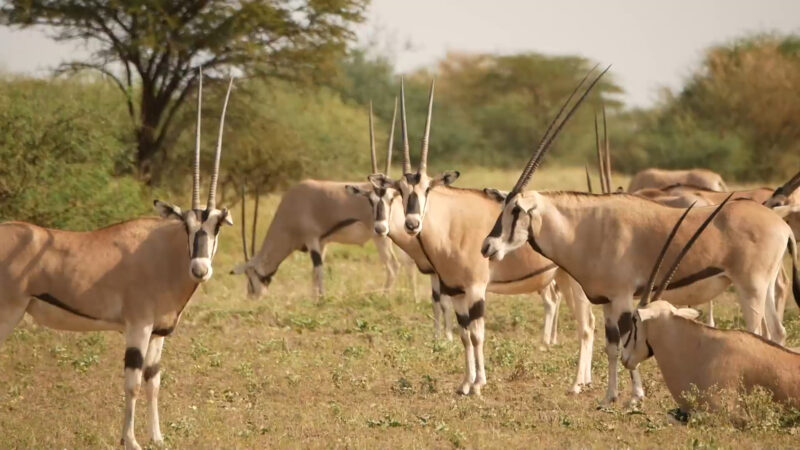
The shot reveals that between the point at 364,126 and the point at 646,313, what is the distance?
2430 centimetres

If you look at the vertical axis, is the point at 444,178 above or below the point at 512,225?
above

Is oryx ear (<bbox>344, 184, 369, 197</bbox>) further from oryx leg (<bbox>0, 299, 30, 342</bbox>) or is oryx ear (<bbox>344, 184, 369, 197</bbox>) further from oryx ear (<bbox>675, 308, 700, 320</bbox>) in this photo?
oryx ear (<bbox>675, 308, 700, 320</bbox>)

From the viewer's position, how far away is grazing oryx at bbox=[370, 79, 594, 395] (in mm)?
9875

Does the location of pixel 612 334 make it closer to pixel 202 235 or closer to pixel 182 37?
pixel 202 235

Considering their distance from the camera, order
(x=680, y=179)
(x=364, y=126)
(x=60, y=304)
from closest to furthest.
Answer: (x=60, y=304), (x=680, y=179), (x=364, y=126)

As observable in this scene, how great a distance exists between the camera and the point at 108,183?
16500 mm

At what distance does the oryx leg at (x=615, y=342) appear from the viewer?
8.78 m

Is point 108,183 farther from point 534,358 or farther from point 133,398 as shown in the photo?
point 133,398

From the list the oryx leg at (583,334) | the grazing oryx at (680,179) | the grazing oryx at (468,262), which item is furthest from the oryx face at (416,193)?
the grazing oryx at (680,179)

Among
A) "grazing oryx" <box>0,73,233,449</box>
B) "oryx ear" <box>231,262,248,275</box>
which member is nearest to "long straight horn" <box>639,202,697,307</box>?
"grazing oryx" <box>0,73,233,449</box>

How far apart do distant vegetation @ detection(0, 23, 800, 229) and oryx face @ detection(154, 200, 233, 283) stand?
7752 mm

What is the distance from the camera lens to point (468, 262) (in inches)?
395

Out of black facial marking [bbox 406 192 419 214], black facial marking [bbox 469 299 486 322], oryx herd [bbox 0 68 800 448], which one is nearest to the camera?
oryx herd [bbox 0 68 800 448]

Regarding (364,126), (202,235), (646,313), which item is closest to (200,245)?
(202,235)
